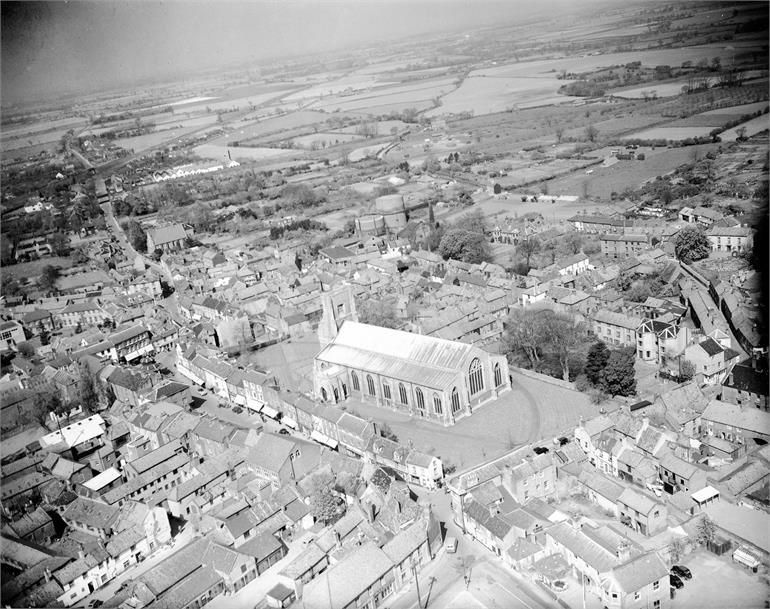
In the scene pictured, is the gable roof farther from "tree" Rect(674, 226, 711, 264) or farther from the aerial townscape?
"tree" Rect(674, 226, 711, 264)

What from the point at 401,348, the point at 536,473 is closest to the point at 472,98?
the point at 401,348

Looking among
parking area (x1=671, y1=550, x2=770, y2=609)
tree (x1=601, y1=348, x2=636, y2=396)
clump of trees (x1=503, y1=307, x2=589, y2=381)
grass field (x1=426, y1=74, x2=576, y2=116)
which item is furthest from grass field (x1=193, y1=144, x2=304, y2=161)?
parking area (x1=671, y1=550, x2=770, y2=609)

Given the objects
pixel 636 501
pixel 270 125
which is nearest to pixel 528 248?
pixel 636 501

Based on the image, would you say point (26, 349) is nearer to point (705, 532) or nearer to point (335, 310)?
point (335, 310)

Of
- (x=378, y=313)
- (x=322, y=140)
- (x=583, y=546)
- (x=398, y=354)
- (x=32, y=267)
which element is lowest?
(x=378, y=313)

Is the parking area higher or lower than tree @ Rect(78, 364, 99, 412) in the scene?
lower
